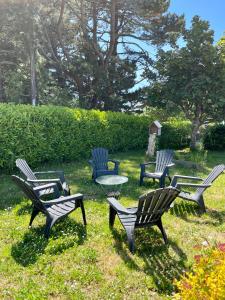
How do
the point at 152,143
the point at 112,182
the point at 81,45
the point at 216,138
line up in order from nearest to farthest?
the point at 112,182 → the point at 152,143 → the point at 216,138 → the point at 81,45

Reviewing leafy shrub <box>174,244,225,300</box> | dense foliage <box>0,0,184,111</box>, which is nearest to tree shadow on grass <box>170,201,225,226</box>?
leafy shrub <box>174,244,225,300</box>

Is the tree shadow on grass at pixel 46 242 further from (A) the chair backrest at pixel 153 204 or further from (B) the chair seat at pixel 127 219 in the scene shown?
(A) the chair backrest at pixel 153 204

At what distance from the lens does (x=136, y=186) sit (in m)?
7.55

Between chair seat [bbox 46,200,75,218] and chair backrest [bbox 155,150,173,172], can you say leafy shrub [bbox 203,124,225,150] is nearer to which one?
chair backrest [bbox 155,150,173,172]

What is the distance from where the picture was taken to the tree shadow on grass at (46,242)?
3824mm

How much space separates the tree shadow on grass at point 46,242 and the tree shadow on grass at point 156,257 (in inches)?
25.2

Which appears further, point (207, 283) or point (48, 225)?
point (48, 225)

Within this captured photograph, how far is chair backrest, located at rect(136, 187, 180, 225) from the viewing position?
392 cm

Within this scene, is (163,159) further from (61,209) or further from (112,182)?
(61,209)

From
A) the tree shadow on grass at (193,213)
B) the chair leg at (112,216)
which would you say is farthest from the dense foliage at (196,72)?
the chair leg at (112,216)

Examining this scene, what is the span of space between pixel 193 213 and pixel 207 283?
370 centimetres

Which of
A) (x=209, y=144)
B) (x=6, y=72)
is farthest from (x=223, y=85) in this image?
(x=6, y=72)

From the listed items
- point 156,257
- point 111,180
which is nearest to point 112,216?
point 156,257

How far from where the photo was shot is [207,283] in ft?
6.60
